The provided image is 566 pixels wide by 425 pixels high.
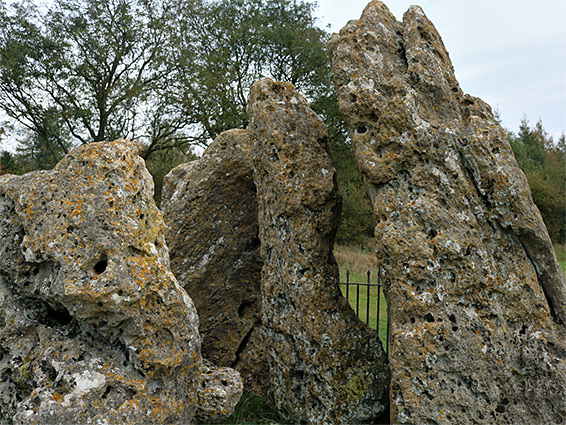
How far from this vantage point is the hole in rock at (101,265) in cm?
341

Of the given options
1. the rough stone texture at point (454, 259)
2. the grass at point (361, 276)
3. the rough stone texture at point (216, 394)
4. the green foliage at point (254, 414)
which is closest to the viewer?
the rough stone texture at point (216, 394)

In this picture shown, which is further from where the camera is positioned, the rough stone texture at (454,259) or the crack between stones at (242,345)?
the crack between stones at (242,345)

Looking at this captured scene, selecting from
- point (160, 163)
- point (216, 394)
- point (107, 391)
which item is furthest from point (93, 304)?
point (160, 163)

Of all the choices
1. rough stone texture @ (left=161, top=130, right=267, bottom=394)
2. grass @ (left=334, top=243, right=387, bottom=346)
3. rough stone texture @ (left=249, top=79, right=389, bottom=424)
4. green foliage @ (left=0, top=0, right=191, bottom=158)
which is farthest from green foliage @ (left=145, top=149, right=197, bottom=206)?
Result: rough stone texture @ (left=249, top=79, right=389, bottom=424)

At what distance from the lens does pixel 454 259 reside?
14.1ft

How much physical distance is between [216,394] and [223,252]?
8.11ft

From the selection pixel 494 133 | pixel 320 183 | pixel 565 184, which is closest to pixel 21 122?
pixel 320 183

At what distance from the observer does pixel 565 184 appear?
20641 millimetres

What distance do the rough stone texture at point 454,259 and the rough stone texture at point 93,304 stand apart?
195 centimetres

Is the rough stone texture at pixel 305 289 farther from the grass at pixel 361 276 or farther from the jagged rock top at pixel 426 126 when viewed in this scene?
the grass at pixel 361 276

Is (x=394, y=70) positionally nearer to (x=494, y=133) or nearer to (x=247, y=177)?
(x=494, y=133)

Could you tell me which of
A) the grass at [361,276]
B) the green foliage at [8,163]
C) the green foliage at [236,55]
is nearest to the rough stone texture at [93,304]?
the grass at [361,276]

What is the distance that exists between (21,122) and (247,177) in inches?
665

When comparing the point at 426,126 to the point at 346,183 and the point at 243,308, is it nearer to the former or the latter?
the point at 243,308
